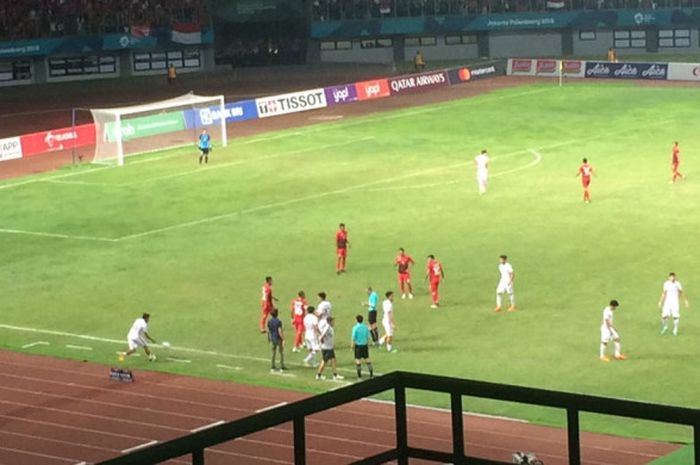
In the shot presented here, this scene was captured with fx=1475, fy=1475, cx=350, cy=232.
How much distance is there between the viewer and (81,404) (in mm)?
29203

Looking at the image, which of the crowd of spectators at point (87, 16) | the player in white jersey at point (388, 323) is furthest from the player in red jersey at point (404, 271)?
the crowd of spectators at point (87, 16)

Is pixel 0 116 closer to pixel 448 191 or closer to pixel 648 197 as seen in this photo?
pixel 448 191

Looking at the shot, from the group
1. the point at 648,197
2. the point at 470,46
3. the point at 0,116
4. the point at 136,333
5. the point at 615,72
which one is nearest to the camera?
the point at 136,333

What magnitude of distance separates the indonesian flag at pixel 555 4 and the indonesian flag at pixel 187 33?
23949 mm

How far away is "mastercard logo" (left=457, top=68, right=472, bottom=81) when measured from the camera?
299 feet

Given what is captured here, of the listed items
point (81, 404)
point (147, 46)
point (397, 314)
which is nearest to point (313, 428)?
point (81, 404)

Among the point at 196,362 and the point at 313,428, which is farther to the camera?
the point at 196,362

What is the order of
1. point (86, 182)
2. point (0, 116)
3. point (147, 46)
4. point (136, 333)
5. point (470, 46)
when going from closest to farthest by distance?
point (136, 333), point (86, 182), point (0, 116), point (147, 46), point (470, 46)

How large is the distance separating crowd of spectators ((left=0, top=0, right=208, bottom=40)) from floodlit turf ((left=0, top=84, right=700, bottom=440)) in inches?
1113

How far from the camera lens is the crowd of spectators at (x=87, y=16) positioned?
92.2 metres

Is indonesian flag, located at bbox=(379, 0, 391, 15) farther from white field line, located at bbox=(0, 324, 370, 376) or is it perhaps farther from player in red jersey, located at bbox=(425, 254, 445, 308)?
white field line, located at bbox=(0, 324, 370, 376)

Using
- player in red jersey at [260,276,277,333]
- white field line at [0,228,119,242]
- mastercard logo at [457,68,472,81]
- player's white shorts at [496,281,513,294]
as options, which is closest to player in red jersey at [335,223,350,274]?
player in red jersey at [260,276,277,333]

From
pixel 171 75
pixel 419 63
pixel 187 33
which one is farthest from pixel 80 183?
pixel 187 33

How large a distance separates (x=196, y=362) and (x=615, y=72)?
6187cm
